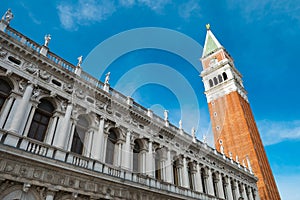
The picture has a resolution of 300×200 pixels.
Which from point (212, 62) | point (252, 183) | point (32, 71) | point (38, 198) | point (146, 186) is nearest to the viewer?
point (38, 198)

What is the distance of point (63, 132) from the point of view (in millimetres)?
11742

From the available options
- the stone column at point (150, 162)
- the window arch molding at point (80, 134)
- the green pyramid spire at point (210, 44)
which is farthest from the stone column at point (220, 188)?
the green pyramid spire at point (210, 44)

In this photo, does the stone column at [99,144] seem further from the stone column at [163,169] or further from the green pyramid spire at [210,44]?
the green pyramid spire at [210,44]

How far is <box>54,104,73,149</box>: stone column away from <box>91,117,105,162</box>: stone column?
1.84 m

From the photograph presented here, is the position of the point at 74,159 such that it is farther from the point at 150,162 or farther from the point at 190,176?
the point at 190,176

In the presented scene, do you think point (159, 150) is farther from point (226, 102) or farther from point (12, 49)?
point (226, 102)

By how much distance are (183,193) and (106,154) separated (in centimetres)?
715

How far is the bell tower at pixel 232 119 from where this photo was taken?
37547mm

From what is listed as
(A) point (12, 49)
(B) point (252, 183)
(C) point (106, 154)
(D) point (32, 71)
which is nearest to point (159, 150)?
(C) point (106, 154)

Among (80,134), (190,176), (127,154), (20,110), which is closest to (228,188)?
(190,176)

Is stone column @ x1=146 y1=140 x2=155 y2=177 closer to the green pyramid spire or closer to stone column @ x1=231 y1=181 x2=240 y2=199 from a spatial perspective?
stone column @ x1=231 y1=181 x2=240 y2=199

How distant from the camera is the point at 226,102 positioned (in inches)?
1802

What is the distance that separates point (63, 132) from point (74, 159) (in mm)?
1690

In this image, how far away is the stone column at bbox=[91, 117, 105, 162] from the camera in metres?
12.7
